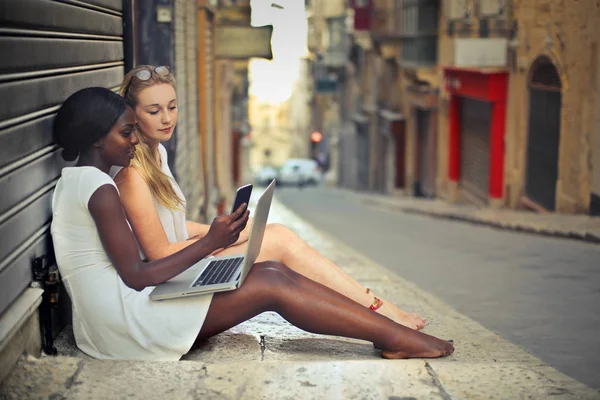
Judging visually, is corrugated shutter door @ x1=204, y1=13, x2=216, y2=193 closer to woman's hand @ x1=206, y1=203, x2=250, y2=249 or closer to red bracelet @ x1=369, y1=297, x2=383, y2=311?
red bracelet @ x1=369, y1=297, x2=383, y2=311

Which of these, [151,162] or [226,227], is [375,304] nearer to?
[226,227]

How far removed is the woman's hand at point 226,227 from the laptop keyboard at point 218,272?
0.50 feet

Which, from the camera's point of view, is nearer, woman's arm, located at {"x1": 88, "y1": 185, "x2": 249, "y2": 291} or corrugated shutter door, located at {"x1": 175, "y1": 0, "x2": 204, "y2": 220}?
woman's arm, located at {"x1": 88, "y1": 185, "x2": 249, "y2": 291}

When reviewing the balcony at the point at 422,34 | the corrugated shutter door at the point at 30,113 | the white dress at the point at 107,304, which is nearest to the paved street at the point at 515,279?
the white dress at the point at 107,304

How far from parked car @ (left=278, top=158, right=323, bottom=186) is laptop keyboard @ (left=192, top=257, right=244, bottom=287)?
41.3 metres

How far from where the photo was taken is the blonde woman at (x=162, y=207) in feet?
13.6

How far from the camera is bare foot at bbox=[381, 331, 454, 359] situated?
13.6ft

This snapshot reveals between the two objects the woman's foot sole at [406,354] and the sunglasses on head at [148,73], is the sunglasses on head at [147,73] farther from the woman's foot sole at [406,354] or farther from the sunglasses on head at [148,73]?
the woman's foot sole at [406,354]

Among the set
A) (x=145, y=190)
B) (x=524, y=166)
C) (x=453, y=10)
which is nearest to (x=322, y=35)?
(x=453, y=10)

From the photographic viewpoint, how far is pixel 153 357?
13.0 ft

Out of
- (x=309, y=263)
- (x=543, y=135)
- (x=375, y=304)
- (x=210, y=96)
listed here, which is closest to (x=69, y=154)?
(x=309, y=263)

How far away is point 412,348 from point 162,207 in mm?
1350

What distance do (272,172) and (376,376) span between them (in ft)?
154

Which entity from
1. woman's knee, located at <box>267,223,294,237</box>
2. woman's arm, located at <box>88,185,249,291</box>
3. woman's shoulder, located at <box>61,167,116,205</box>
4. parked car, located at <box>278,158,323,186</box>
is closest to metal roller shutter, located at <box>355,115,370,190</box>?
parked car, located at <box>278,158,323,186</box>
